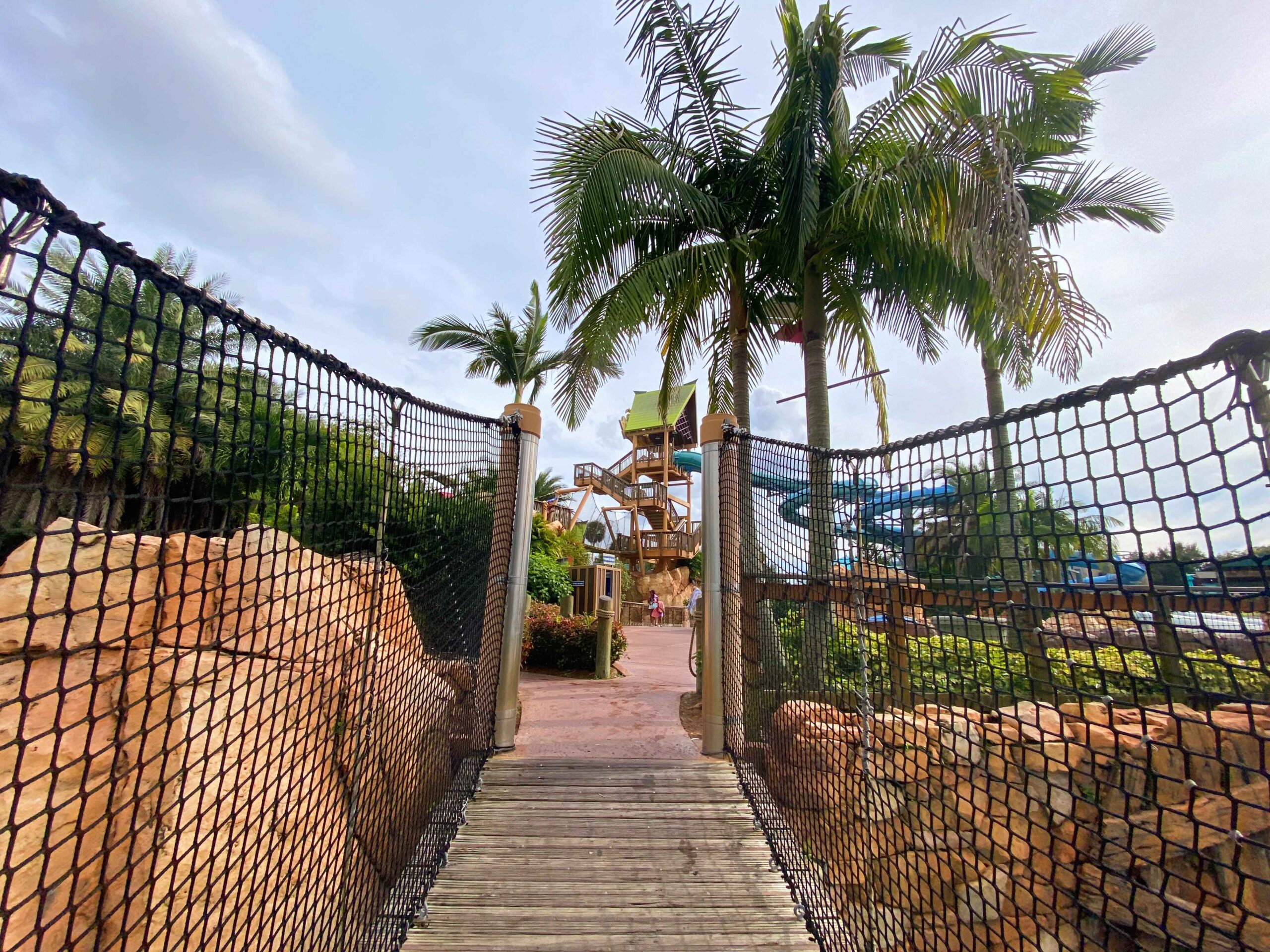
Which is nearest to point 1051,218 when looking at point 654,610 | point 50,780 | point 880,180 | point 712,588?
point 880,180

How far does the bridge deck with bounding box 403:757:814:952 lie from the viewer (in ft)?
6.18

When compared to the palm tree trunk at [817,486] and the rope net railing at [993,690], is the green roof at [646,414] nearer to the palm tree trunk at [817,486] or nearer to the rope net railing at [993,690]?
the palm tree trunk at [817,486]

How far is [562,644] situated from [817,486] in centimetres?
530

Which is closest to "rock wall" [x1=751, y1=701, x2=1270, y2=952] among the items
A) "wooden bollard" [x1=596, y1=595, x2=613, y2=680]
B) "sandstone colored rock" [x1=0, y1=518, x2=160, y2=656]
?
"sandstone colored rock" [x1=0, y1=518, x2=160, y2=656]

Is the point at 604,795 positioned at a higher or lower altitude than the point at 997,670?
lower

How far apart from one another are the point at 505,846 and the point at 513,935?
43cm

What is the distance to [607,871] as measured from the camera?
7.06ft

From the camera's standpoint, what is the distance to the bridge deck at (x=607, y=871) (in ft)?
6.18

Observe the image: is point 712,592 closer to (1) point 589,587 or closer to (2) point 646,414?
(1) point 589,587

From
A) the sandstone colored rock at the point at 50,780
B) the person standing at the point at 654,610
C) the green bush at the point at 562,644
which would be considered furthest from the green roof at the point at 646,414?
the sandstone colored rock at the point at 50,780

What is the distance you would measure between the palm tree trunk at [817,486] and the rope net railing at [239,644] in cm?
165

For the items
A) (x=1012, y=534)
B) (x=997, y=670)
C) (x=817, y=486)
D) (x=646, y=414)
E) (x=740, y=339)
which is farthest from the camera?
(x=646, y=414)

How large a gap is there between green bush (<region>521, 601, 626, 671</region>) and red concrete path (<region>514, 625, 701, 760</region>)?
244mm

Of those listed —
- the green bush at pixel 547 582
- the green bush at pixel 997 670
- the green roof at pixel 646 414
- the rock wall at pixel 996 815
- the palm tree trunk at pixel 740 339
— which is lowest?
the rock wall at pixel 996 815
